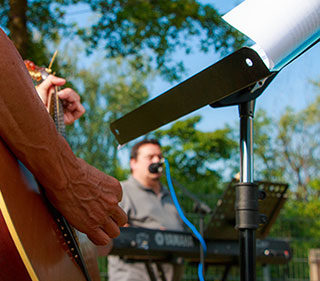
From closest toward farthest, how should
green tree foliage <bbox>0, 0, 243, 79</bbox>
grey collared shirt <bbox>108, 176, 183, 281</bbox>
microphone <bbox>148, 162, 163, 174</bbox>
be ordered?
1. microphone <bbox>148, 162, 163, 174</bbox>
2. grey collared shirt <bbox>108, 176, 183, 281</bbox>
3. green tree foliage <bbox>0, 0, 243, 79</bbox>

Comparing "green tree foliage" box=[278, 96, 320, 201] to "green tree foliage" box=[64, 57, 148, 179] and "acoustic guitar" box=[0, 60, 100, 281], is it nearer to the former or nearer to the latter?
"green tree foliage" box=[64, 57, 148, 179]

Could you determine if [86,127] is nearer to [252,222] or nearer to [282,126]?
[282,126]

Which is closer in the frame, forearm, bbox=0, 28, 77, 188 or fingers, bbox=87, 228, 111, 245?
forearm, bbox=0, 28, 77, 188

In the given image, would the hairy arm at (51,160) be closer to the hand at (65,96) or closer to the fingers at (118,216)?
the fingers at (118,216)

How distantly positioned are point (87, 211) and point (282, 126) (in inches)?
647

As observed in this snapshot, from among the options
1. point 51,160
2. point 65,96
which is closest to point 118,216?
point 51,160

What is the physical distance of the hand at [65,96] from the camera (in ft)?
4.21

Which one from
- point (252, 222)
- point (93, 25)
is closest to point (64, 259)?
point (252, 222)

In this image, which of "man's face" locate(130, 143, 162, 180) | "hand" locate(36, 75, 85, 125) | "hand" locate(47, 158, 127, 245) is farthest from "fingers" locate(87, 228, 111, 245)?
"man's face" locate(130, 143, 162, 180)

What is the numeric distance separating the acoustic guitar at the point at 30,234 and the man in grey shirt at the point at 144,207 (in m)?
1.86

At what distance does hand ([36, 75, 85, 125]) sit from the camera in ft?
4.21

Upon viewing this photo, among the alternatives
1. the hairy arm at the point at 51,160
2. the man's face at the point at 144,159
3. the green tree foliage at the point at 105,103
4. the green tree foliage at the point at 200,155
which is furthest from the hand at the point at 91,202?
the green tree foliage at the point at 105,103

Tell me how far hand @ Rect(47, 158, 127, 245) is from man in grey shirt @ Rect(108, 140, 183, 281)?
1829mm

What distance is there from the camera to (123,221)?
0.88 meters
